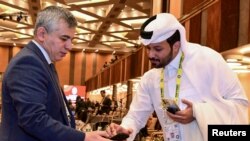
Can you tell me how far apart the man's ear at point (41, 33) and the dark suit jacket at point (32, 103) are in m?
0.05

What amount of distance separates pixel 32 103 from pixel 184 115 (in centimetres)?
99

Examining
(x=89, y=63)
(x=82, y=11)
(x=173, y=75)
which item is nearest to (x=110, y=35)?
(x=82, y=11)

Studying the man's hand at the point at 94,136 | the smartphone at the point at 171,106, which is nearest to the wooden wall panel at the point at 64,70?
the smartphone at the point at 171,106

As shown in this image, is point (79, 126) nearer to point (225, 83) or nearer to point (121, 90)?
point (225, 83)

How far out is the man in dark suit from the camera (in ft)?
6.55

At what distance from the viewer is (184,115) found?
8.39ft

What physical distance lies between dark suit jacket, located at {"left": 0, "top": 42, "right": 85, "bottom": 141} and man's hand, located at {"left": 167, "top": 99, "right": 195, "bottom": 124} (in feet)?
2.24

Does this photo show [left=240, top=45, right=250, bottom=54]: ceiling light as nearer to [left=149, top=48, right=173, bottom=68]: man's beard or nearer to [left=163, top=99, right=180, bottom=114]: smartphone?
[left=149, top=48, right=173, bottom=68]: man's beard

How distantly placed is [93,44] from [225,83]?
22303 mm

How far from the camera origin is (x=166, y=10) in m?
9.26

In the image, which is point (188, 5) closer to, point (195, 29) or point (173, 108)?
point (195, 29)

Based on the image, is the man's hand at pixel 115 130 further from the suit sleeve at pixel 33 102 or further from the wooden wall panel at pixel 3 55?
the wooden wall panel at pixel 3 55

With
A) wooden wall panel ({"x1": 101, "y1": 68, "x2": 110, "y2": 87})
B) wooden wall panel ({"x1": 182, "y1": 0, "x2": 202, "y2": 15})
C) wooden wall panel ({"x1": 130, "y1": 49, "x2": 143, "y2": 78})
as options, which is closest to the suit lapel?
wooden wall panel ({"x1": 182, "y1": 0, "x2": 202, "y2": 15})

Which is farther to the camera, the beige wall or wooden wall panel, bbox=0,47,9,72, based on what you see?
wooden wall panel, bbox=0,47,9,72
